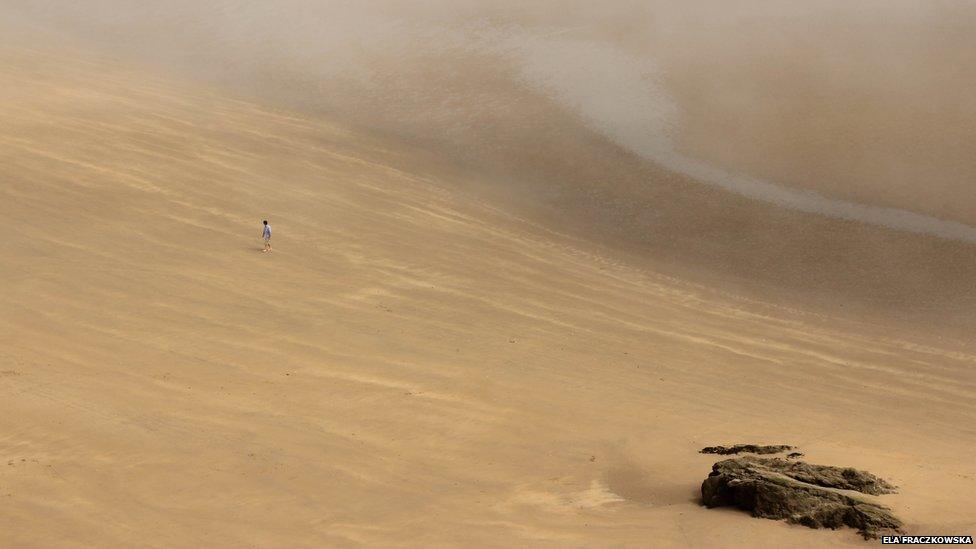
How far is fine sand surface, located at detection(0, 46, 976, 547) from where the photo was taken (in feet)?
33.5

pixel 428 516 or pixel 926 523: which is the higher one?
pixel 926 523

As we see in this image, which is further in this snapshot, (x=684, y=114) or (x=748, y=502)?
(x=684, y=114)

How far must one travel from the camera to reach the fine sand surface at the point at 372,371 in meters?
10.2

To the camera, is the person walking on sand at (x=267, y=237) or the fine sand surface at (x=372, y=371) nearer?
the fine sand surface at (x=372, y=371)

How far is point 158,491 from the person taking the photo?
10.4 metres

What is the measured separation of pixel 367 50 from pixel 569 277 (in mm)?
20022

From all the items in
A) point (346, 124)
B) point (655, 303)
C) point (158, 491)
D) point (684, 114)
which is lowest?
point (158, 491)

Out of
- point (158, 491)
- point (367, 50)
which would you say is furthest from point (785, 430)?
point (367, 50)

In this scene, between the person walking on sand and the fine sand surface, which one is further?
the person walking on sand

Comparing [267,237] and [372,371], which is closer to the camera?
[372,371]

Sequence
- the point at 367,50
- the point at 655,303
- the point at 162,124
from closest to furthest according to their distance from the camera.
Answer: the point at 655,303 < the point at 162,124 < the point at 367,50

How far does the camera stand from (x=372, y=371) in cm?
1460

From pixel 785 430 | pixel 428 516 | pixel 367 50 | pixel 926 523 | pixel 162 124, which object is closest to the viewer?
pixel 926 523

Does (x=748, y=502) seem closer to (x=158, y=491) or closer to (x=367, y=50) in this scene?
(x=158, y=491)
